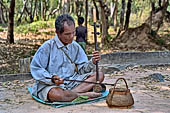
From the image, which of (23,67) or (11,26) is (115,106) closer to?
(23,67)

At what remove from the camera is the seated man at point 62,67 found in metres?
4.36

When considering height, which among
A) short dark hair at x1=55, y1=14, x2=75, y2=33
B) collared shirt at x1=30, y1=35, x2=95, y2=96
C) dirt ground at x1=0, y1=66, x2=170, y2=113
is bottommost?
dirt ground at x1=0, y1=66, x2=170, y2=113

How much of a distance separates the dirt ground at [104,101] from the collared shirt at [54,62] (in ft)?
1.30

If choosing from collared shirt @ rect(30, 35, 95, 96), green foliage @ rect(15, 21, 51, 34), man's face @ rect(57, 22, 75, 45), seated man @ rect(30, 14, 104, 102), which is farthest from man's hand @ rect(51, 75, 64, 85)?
green foliage @ rect(15, 21, 51, 34)

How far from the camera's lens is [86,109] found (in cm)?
406

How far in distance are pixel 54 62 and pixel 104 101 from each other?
91 centimetres

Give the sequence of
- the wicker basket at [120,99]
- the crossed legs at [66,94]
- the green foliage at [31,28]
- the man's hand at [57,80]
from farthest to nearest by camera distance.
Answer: the green foliage at [31,28]
the crossed legs at [66,94]
the man's hand at [57,80]
the wicker basket at [120,99]

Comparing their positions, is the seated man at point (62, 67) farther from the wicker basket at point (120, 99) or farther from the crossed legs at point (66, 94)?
the wicker basket at point (120, 99)

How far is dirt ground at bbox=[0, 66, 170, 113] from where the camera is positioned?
4043 millimetres

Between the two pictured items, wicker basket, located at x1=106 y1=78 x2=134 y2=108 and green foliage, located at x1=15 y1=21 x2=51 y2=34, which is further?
green foliage, located at x1=15 y1=21 x2=51 y2=34

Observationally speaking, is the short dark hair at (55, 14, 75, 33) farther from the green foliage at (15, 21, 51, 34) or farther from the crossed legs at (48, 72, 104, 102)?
the green foliage at (15, 21, 51, 34)

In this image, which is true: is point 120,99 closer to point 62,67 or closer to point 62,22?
point 62,67

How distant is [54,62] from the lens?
4.56 metres

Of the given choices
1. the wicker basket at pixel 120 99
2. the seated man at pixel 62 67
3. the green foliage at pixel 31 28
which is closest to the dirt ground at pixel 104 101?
the wicker basket at pixel 120 99
